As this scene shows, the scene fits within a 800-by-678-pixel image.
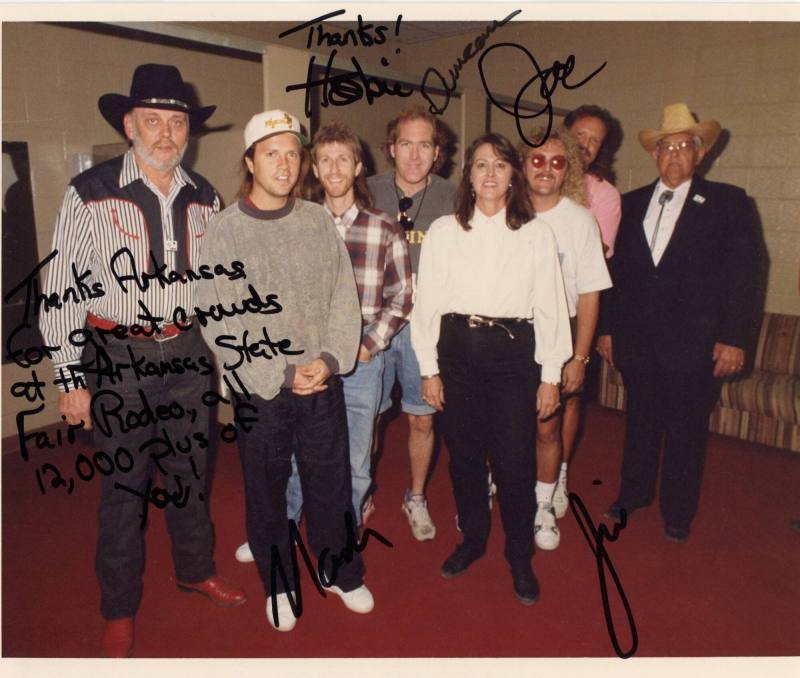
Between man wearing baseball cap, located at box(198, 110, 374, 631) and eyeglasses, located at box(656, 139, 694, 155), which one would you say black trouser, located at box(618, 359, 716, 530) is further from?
man wearing baseball cap, located at box(198, 110, 374, 631)

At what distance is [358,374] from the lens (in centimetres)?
219

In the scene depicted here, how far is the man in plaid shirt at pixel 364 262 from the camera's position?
2041 millimetres

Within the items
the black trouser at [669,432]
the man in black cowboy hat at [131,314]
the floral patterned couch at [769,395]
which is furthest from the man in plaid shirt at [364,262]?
the floral patterned couch at [769,395]

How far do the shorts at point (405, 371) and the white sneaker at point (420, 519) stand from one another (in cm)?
43

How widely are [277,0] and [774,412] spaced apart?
11.1 feet

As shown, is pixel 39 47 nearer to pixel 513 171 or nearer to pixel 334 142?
pixel 334 142

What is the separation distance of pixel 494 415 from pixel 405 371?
0.49 m

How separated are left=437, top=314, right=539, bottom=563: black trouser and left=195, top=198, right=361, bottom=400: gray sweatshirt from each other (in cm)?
48

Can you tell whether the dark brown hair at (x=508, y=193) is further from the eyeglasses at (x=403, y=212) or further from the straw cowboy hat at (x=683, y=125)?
the straw cowboy hat at (x=683, y=125)

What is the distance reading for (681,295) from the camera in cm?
242

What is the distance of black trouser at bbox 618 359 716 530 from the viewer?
8.13ft

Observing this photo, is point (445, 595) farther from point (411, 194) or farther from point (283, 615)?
point (411, 194)
